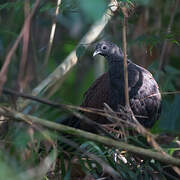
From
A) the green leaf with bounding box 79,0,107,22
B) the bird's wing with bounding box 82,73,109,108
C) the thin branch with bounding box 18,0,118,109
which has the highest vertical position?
the green leaf with bounding box 79,0,107,22

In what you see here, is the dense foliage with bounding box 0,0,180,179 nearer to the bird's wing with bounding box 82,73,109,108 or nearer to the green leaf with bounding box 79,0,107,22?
the green leaf with bounding box 79,0,107,22

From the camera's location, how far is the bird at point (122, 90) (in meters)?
4.18

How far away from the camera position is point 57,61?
7.35 meters

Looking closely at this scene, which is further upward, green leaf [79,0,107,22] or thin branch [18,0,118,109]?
green leaf [79,0,107,22]

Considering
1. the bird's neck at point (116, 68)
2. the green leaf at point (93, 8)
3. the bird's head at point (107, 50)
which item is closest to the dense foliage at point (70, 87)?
the green leaf at point (93, 8)

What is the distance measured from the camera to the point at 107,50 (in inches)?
188

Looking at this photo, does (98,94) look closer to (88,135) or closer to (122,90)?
(122,90)

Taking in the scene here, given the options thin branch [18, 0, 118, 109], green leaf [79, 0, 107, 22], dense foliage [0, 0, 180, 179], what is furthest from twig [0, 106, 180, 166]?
thin branch [18, 0, 118, 109]

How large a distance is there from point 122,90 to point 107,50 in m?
0.66

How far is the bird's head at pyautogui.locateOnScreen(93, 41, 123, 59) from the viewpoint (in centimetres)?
471

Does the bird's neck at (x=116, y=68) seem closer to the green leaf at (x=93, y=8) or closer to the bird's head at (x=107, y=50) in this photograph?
the bird's head at (x=107, y=50)

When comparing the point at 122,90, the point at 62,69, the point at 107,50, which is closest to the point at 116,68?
the point at 107,50

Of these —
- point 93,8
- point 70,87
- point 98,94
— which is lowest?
point 70,87

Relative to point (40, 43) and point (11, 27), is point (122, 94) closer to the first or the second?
point (11, 27)
